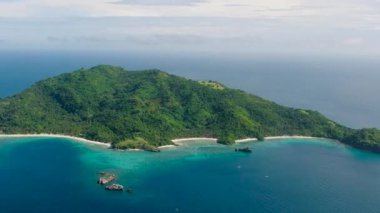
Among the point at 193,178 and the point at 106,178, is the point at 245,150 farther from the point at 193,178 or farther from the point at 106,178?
the point at 106,178

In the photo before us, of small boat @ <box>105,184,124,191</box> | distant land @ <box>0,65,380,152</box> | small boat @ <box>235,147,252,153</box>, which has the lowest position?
small boat @ <box>105,184,124,191</box>

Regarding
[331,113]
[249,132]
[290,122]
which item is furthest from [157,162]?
[331,113]

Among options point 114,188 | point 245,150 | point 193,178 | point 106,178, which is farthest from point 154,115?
point 114,188

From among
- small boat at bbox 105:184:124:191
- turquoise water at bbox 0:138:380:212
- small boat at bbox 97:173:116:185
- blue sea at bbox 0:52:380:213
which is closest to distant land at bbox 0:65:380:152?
blue sea at bbox 0:52:380:213

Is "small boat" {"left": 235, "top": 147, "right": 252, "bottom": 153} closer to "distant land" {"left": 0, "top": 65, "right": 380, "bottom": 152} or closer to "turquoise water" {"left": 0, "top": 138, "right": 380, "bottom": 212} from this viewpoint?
"turquoise water" {"left": 0, "top": 138, "right": 380, "bottom": 212}

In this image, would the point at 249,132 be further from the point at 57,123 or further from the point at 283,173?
the point at 57,123
